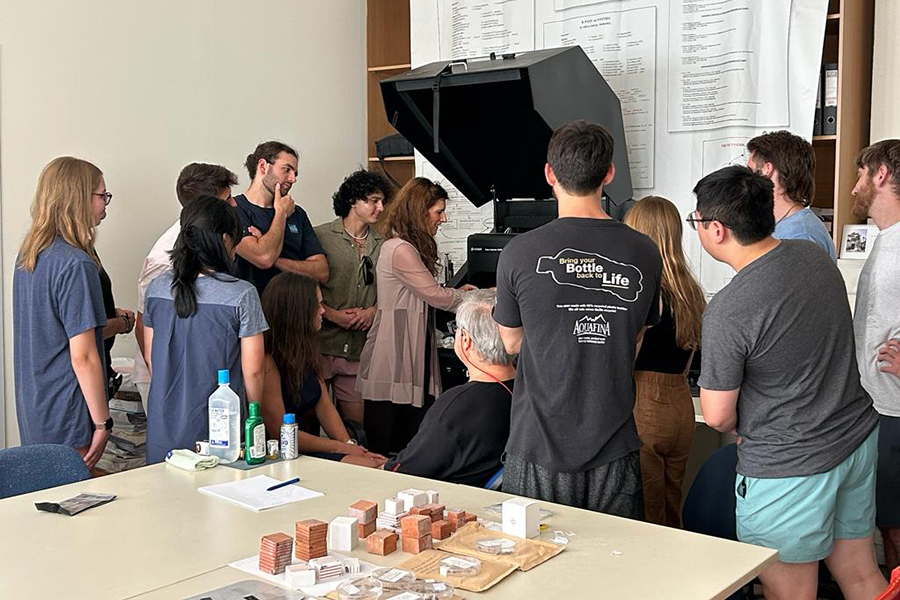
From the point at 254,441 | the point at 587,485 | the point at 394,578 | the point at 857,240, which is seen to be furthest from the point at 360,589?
the point at 857,240

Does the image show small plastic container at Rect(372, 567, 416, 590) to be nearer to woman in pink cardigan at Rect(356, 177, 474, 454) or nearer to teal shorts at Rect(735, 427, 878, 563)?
teal shorts at Rect(735, 427, 878, 563)

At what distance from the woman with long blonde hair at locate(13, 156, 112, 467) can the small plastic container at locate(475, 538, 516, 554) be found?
1.58 meters

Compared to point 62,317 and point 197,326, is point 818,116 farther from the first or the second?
point 62,317

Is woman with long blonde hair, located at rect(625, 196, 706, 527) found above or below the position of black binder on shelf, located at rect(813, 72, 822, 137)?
below

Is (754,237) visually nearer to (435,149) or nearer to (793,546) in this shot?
(793,546)

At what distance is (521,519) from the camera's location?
1821 mm

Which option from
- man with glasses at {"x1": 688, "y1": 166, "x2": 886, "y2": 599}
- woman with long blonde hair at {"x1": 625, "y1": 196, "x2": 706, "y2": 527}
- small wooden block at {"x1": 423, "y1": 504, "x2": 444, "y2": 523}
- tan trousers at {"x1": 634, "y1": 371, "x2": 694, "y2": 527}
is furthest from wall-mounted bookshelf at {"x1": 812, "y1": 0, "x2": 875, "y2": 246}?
small wooden block at {"x1": 423, "y1": 504, "x2": 444, "y2": 523}

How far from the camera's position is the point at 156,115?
4.26m

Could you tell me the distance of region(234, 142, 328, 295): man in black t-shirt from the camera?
3510 mm

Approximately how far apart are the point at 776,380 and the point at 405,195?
1986 mm

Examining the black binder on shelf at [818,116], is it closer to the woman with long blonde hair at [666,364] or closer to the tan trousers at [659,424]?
the woman with long blonde hair at [666,364]

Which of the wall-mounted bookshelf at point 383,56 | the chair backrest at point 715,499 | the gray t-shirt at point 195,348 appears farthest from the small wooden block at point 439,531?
the wall-mounted bookshelf at point 383,56

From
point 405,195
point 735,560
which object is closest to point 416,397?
point 405,195

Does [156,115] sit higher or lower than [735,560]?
higher
